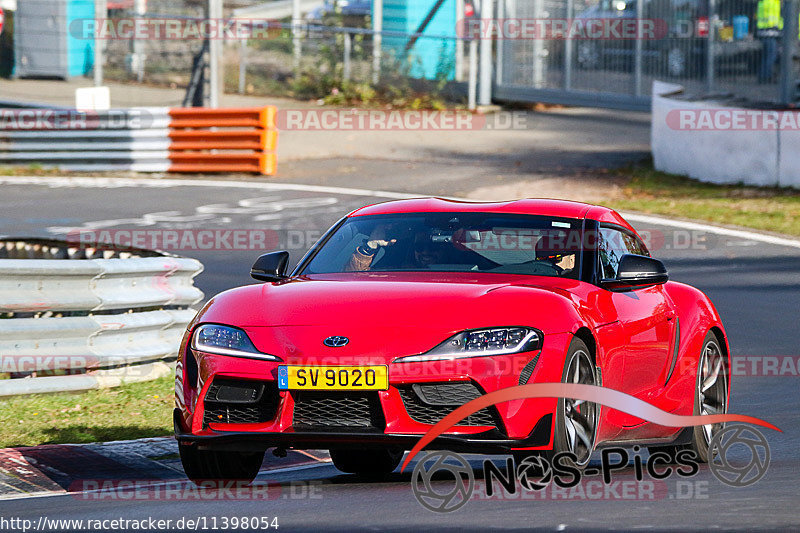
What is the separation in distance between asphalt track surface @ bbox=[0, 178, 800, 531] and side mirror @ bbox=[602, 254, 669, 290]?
0.96 m

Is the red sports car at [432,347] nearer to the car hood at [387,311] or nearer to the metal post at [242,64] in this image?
the car hood at [387,311]

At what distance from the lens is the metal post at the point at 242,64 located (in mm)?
35688

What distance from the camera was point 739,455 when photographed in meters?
8.14

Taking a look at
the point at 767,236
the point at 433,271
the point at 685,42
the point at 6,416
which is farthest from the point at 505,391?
the point at 685,42

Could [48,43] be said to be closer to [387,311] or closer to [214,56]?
[214,56]

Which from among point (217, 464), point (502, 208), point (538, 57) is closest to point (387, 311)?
point (217, 464)

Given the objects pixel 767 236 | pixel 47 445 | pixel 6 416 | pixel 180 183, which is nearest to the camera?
pixel 47 445

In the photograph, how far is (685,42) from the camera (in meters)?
28.9

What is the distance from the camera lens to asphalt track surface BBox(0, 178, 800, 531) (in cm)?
559

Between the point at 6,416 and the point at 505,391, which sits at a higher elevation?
the point at 505,391

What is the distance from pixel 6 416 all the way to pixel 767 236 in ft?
40.7

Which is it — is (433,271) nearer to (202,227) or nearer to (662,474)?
(662,474)

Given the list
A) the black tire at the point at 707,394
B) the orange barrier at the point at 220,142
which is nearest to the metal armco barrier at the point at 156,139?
the orange barrier at the point at 220,142

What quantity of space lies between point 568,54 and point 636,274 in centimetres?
2504
